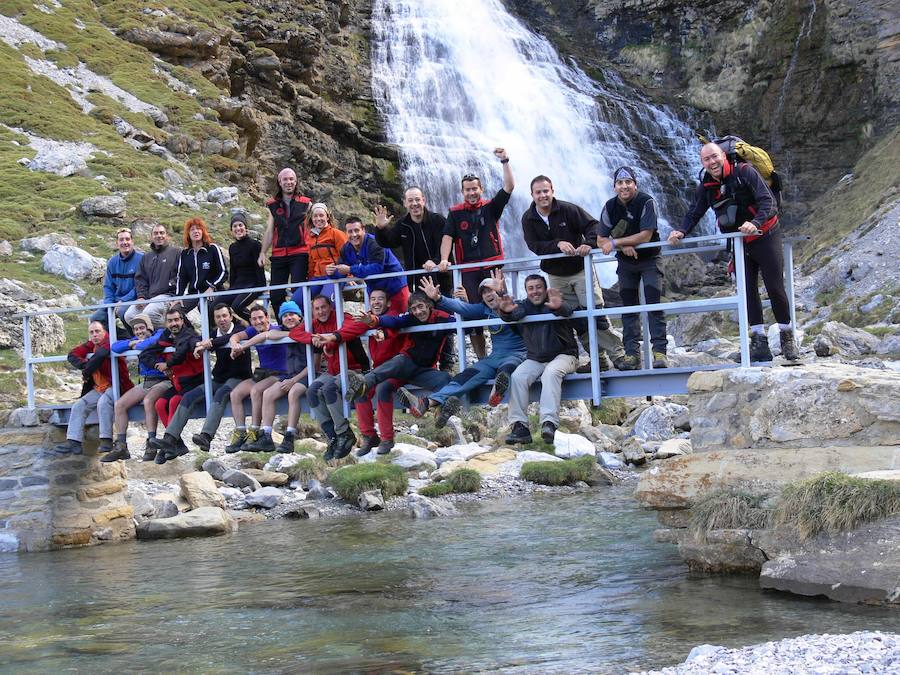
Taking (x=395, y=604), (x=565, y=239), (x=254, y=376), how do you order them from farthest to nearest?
(x=254, y=376) → (x=395, y=604) → (x=565, y=239)

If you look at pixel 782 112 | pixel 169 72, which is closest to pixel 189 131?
pixel 169 72

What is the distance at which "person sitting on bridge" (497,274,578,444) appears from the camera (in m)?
11.5

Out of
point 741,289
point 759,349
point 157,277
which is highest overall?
point 157,277

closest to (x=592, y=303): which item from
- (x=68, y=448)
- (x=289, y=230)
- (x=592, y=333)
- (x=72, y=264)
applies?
(x=592, y=333)

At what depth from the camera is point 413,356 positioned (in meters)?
12.5

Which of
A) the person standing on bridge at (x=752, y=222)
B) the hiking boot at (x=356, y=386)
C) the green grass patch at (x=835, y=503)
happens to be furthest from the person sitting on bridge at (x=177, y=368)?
the green grass patch at (x=835, y=503)

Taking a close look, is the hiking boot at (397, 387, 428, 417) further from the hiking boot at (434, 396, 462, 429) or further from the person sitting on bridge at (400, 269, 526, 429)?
the hiking boot at (434, 396, 462, 429)

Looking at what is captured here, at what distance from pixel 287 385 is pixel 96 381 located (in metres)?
3.75

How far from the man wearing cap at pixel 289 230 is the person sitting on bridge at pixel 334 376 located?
0.98 m

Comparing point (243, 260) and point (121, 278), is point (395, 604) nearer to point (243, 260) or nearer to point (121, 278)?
point (243, 260)

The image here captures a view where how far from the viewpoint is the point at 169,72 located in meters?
50.5

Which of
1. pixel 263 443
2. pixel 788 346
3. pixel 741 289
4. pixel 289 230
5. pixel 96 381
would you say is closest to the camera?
pixel 741 289

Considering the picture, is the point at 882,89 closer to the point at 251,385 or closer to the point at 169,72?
the point at 169,72

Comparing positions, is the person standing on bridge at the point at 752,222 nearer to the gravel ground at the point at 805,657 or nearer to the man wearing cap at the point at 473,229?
the man wearing cap at the point at 473,229
